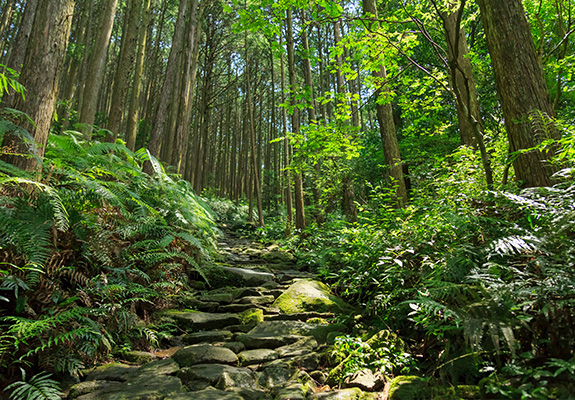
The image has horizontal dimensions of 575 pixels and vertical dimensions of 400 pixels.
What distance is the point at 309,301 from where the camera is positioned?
4289mm

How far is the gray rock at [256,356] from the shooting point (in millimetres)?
2975

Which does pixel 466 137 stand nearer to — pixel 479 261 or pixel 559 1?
pixel 559 1

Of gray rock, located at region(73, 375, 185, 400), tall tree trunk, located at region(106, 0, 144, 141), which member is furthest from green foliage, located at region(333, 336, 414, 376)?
tall tree trunk, located at region(106, 0, 144, 141)

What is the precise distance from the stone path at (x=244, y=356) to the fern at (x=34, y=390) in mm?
179

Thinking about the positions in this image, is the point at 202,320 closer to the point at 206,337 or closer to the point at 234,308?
the point at 206,337

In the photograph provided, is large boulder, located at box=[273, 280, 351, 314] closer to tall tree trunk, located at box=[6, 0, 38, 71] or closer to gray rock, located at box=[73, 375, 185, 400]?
gray rock, located at box=[73, 375, 185, 400]

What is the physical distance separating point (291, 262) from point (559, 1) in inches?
280

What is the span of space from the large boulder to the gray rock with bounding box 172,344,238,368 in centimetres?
134

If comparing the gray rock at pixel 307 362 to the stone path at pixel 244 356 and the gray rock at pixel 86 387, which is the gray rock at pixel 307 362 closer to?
the stone path at pixel 244 356

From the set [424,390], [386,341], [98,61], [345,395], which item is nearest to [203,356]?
[345,395]

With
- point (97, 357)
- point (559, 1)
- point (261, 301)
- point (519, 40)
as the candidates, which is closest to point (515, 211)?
point (519, 40)

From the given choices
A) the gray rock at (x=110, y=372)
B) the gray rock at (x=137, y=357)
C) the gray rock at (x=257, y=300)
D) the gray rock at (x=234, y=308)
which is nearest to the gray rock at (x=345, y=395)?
the gray rock at (x=110, y=372)

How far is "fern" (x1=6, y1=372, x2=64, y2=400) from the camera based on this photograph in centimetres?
195

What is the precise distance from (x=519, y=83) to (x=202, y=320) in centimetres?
448
